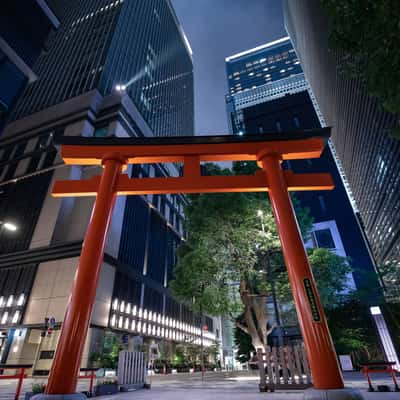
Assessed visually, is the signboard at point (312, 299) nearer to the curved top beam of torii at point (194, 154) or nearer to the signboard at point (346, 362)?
the curved top beam of torii at point (194, 154)

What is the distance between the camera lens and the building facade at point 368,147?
30.0m

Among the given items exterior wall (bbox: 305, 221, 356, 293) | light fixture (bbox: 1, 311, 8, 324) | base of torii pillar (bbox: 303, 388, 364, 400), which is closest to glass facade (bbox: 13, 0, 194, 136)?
light fixture (bbox: 1, 311, 8, 324)

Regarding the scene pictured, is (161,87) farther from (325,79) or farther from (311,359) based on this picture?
(311,359)

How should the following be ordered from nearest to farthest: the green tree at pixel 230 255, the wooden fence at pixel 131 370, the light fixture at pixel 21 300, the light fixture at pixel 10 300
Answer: the wooden fence at pixel 131 370 < the green tree at pixel 230 255 < the light fixture at pixel 21 300 < the light fixture at pixel 10 300

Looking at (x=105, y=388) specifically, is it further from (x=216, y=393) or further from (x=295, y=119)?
(x=295, y=119)

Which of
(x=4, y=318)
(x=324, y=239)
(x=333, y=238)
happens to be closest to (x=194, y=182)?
(x=4, y=318)

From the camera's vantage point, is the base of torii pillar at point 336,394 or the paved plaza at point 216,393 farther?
the paved plaza at point 216,393

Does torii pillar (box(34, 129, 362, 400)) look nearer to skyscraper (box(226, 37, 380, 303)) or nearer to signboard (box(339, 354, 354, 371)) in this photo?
skyscraper (box(226, 37, 380, 303))

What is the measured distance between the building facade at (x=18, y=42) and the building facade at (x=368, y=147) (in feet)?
90.2

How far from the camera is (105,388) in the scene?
750 centimetres

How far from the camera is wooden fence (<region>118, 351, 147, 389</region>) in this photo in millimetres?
8596

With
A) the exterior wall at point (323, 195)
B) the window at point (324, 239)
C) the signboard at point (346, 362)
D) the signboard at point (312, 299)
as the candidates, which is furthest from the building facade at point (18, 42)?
the window at point (324, 239)

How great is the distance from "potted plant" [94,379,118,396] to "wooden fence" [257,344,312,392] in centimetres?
472

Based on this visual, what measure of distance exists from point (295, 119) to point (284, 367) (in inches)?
2252
